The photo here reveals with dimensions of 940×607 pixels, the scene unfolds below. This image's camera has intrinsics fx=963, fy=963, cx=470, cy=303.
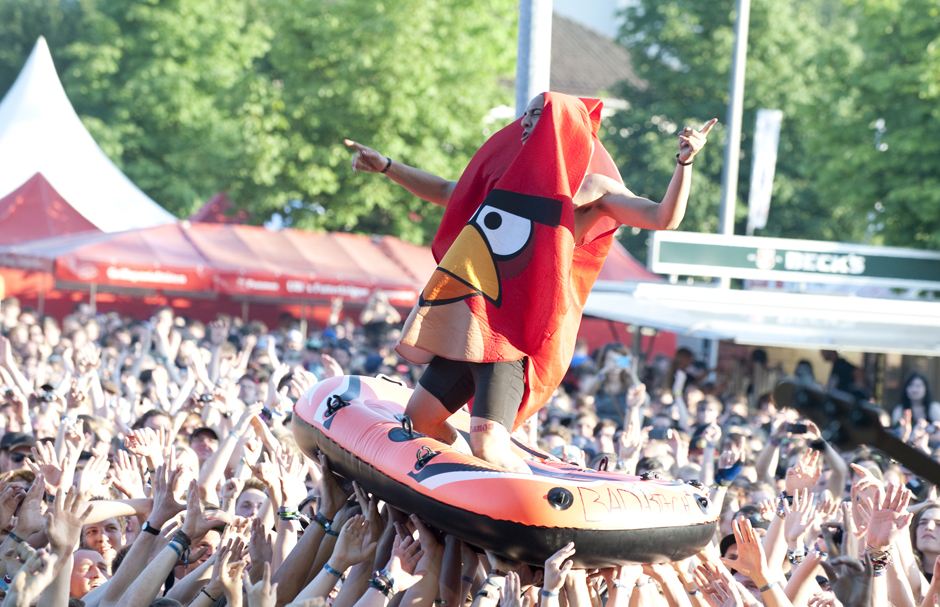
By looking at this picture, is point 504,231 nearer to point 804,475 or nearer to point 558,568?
point 558,568

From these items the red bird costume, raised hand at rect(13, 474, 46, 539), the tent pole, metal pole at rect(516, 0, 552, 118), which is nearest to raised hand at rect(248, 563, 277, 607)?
the red bird costume

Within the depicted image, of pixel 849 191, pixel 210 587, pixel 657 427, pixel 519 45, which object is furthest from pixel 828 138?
pixel 210 587

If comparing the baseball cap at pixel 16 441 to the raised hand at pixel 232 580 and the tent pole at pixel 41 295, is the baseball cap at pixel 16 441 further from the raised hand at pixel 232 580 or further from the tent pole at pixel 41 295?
the tent pole at pixel 41 295

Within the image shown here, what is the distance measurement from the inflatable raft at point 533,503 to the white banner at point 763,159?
11912 mm

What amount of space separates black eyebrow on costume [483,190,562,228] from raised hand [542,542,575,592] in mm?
1432

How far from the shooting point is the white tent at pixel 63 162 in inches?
795

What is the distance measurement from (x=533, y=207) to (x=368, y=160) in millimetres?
1156

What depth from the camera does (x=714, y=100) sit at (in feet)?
87.1

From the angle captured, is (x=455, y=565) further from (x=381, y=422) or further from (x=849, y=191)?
(x=849, y=191)

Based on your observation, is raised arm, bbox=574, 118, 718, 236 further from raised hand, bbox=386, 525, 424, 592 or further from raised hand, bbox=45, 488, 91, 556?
raised hand, bbox=45, 488, 91, 556

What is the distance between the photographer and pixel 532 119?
434cm

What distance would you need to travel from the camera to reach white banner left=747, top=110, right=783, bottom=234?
49.3ft

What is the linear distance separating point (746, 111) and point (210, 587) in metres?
24.9

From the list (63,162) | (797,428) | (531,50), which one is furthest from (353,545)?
(63,162)
